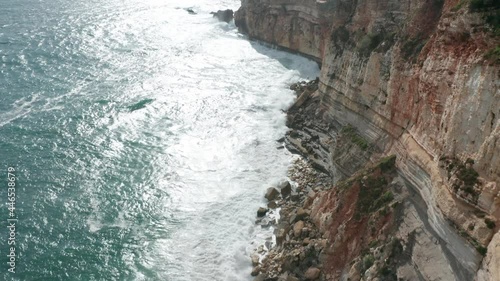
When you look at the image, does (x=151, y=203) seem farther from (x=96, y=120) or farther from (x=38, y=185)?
(x=96, y=120)

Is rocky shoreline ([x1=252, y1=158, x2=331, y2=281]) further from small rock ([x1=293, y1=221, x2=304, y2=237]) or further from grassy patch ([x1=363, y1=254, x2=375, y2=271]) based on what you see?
grassy patch ([x1=363, y1=254, x2=375, y2=271])

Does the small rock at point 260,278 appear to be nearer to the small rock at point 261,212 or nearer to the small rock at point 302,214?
the small rock at point 302,214

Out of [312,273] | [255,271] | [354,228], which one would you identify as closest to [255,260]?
[255,271]

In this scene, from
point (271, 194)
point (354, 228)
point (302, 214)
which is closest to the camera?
point (354, 228)

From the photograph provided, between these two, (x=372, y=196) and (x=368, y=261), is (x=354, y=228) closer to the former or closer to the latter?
(x=372, y=196)

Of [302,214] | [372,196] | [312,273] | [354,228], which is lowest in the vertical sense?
[312,273]

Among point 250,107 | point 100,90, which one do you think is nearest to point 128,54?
point 100,90
